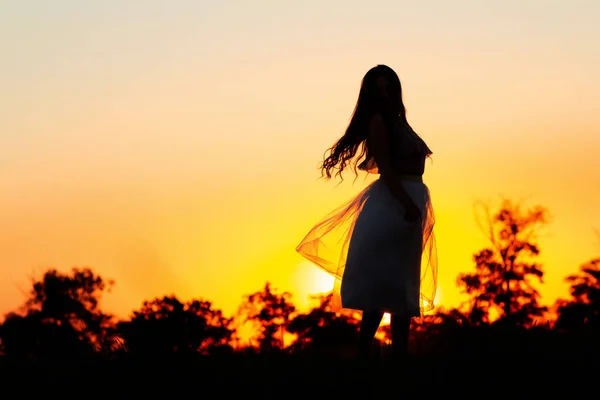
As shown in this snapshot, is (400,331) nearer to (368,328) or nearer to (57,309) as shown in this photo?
(368,328)

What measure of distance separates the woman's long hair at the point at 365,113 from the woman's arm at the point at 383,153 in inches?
4.6

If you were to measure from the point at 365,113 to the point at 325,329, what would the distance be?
1704 inches

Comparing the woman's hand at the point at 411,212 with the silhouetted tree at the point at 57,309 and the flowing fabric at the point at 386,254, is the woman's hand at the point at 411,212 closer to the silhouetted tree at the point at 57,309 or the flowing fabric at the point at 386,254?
the flowing fabric at the point at 386,254

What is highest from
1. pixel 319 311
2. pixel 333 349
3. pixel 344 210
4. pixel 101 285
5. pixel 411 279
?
pixel 101 285

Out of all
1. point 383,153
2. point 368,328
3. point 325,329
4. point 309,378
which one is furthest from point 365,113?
point 325,329

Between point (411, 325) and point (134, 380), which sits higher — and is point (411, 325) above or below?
above

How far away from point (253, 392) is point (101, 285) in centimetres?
6907

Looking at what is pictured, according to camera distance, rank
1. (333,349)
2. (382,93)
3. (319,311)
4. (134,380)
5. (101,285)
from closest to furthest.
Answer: (134,380)
(333,349)
(382,93)
(319,311)
(101,285)

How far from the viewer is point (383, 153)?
358 inches

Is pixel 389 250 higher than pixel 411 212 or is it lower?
lower

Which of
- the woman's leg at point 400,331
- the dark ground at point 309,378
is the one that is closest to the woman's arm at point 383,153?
the woman's leg at point 400,331

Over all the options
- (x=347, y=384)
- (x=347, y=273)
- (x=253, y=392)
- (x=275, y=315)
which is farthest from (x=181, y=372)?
(x=275, y=315)

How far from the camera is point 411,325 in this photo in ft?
30.6

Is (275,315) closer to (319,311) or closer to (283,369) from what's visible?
(319,311)
